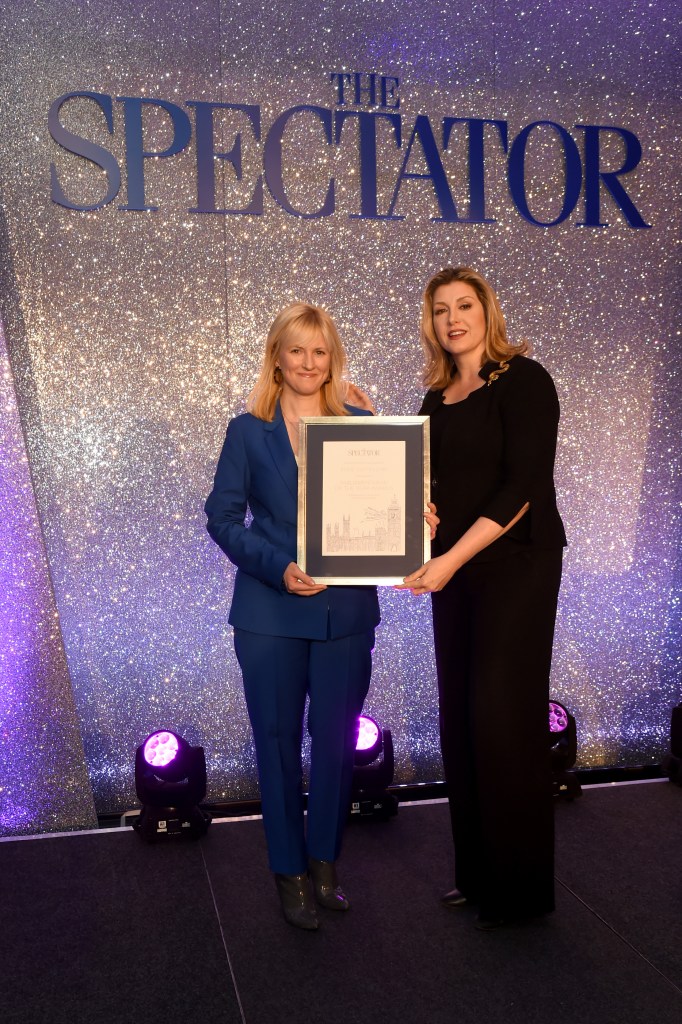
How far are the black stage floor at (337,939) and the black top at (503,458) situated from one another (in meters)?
1.05

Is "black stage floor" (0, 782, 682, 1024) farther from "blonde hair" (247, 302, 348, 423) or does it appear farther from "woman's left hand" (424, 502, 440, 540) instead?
"blonde hair" (247, 302, 348, 423)

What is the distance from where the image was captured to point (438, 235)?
3.92 meters

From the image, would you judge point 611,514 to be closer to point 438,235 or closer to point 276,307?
point 438,235

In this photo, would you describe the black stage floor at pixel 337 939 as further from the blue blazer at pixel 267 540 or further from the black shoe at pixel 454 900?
the blue blazer at pixel 267 540

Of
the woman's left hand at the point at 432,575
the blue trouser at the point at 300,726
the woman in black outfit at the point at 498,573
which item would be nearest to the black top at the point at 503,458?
the woman in black outfit at the point at 498,573

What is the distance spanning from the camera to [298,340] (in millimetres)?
2684

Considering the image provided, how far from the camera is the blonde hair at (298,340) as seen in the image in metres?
2.69

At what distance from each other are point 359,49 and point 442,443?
1.94 meters

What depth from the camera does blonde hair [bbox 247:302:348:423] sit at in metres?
2.69

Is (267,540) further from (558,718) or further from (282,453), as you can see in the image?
(558,718)

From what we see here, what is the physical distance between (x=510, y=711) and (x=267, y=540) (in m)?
0.80

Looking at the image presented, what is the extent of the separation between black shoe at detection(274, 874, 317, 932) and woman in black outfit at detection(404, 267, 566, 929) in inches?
18.6

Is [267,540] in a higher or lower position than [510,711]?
higher

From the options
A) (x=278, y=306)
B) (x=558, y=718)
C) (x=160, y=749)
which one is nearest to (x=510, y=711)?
(x=558, y=718)
